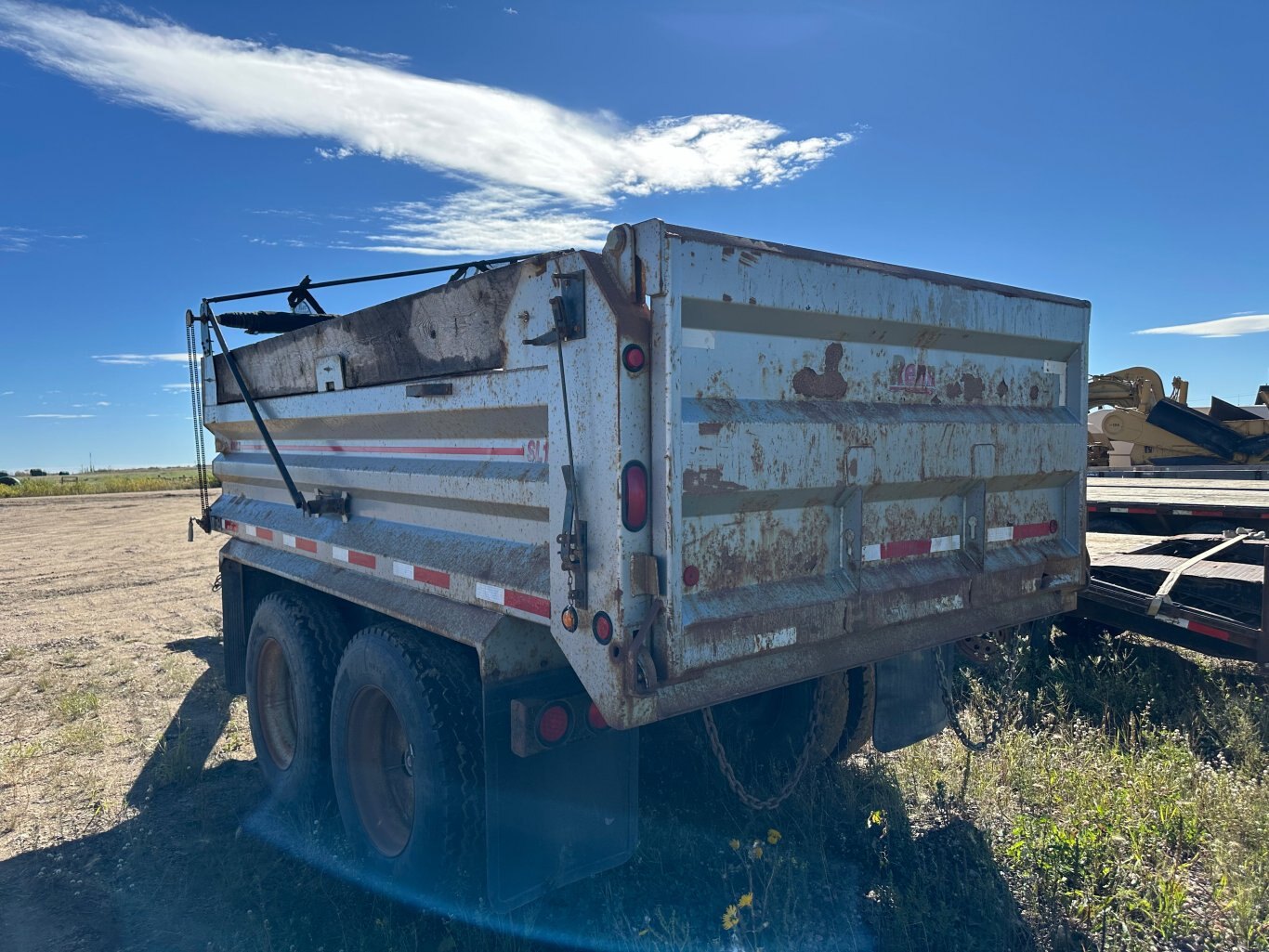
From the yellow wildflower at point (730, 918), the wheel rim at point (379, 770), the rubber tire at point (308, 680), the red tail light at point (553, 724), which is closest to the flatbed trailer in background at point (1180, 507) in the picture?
the yellow wildflower at point (730, 918)

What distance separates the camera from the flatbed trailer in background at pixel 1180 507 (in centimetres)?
646

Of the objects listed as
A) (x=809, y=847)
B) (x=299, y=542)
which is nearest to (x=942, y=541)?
(x=809, y=847)

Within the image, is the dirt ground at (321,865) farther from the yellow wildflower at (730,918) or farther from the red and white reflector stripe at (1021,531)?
the red and white reflector stripe at (1021,531)

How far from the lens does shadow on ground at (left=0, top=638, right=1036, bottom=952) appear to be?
312 centimetres

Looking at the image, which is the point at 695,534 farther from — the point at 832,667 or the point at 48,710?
the point at 48,710

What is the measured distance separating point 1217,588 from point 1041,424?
95.0 inches

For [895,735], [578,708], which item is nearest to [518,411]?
[578,708]

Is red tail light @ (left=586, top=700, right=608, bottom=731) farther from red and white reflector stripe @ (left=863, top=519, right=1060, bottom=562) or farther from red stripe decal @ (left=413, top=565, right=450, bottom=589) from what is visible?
red and white reflector stripe @ (left=863, top=519, right=1060, bottom=562)

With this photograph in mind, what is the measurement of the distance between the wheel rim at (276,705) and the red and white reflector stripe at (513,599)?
2.21 meters

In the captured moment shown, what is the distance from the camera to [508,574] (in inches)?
116

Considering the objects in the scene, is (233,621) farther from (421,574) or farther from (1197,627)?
(1197,627)

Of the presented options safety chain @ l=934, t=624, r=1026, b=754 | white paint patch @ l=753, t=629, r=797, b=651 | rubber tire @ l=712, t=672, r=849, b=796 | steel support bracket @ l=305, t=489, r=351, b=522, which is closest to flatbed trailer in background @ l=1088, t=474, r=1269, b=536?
safety chain @ l=934, t=624, r=1026, b=754

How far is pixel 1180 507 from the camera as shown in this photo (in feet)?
22.1

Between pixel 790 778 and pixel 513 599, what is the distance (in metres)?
1.71
